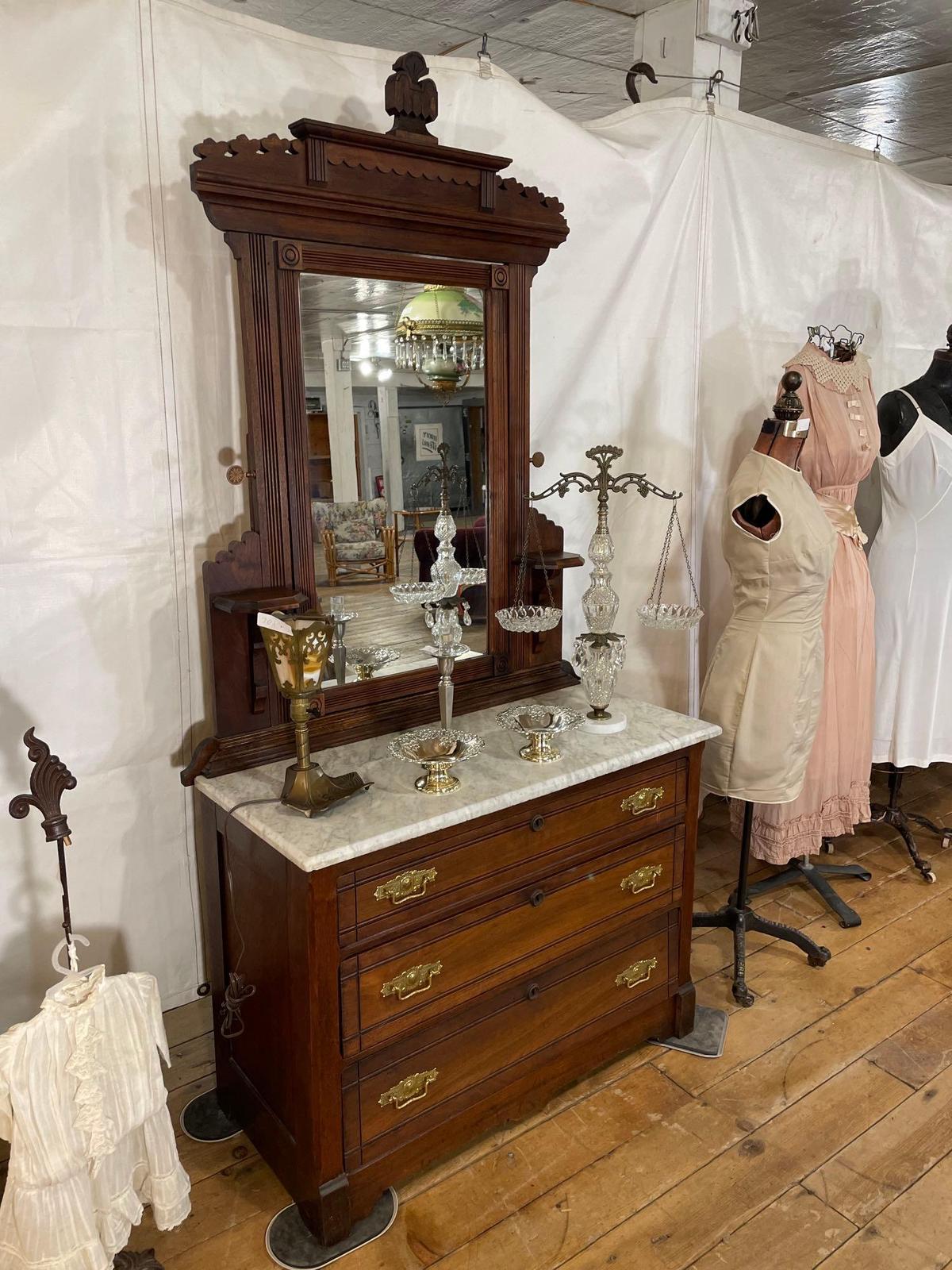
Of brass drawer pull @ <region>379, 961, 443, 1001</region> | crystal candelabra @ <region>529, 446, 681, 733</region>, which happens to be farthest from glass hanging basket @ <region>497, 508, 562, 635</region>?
brass drawer pull @ <region>379, 961, 443, 1001</region>

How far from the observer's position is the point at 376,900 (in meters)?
1.73

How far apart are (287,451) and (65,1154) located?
128 centimetres

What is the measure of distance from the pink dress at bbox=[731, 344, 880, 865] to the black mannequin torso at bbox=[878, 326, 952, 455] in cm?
23

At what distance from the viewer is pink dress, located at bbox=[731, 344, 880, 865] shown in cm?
264

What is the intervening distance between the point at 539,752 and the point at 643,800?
30 cm

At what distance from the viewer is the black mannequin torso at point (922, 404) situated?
294cm

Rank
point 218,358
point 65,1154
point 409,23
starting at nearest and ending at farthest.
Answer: point 65,1154, point 218,358, point 409,23

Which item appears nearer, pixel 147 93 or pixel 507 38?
pixel 147 93

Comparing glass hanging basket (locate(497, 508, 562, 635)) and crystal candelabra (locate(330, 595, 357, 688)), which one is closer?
crystal candelabra (locate(330, 595, 357, 688))

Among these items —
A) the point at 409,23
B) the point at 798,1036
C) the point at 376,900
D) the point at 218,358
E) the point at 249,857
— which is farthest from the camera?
the point at 409,23

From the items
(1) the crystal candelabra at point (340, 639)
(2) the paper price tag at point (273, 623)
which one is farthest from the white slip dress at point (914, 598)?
(2) the paper price tag at point (273, 623)

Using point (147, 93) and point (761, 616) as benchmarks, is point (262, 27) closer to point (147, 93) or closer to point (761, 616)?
point (147, 93)

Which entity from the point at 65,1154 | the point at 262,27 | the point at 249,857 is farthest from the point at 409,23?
the point at 65,1154

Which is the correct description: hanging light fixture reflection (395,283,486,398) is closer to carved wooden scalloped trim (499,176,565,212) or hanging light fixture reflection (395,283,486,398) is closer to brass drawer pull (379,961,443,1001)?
carved wooden scalloped trim (499,176,565,212)
